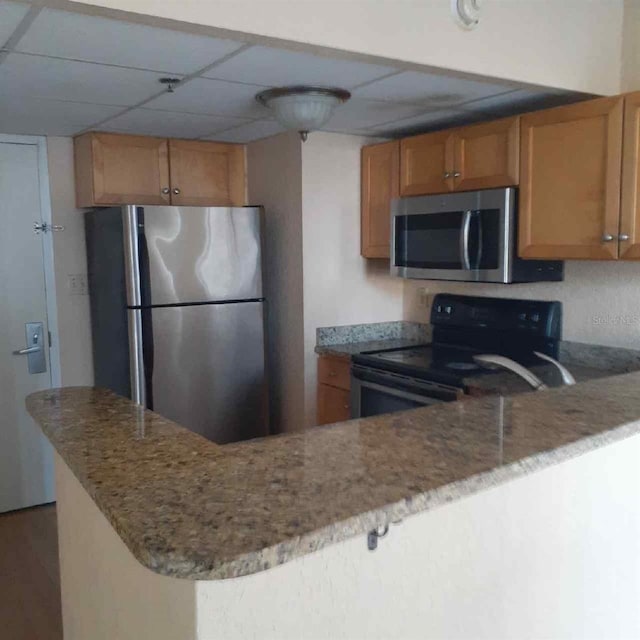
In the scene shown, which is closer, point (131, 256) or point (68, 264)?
point (131, 256)

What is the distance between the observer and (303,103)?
2.38 metres

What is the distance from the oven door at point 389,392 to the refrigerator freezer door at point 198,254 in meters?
0.72

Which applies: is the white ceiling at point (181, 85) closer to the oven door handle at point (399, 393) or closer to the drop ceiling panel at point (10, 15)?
the drop ceiling panel at point (10, 15)

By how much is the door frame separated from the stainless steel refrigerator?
210 millimetres

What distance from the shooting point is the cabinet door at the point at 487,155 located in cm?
262

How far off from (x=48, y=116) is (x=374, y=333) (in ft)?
6.41

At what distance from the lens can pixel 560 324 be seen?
115 inches

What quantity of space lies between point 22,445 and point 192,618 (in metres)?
3.02

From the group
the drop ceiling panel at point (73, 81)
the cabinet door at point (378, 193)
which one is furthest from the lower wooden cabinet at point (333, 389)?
the drop ceiling panel at point (73, 81)

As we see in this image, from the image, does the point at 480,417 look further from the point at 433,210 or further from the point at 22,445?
the point at 22,445

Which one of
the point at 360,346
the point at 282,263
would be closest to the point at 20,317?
the point at 282,263

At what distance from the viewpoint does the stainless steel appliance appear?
2786 millimetres

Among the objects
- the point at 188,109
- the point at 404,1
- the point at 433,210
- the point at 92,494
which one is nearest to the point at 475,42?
the point at 404,1

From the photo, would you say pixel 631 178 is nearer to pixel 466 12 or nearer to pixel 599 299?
pixel 599 299
